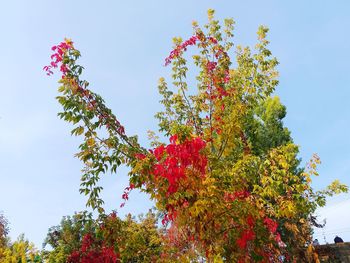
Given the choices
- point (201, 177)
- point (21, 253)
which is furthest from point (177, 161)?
point (21, 253)

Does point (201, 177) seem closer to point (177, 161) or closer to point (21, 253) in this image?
Result: point (177, 161)

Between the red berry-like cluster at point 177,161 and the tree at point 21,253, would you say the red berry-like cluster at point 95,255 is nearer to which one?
the tree at point 21,253

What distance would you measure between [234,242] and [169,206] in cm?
160

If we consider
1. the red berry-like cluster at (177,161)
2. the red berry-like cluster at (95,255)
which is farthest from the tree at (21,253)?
Result: the red berry-like cluster at (177,161)

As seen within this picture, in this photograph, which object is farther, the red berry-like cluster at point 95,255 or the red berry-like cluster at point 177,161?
the red berry-like cluster at point 95,255

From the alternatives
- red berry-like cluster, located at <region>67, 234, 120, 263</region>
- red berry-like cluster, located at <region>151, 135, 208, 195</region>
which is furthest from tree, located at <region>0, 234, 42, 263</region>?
red berry-like cluster, located at <region>151, 135, 208, 195</region>

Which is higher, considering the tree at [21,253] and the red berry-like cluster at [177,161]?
the red berry-like cluster at [177,161]

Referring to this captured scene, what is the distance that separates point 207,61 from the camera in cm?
1001

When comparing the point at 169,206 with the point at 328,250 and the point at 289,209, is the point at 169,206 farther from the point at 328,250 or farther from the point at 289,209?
the point at 328,250

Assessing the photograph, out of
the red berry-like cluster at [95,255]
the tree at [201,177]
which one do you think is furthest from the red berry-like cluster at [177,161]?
the red berry-like cluster at [95,255]

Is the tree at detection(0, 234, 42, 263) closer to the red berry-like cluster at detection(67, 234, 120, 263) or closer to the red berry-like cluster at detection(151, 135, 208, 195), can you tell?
the red berry-like cluster at detection(67, 234, 120, 263)

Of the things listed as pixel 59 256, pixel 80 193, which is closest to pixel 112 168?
pixel 80 193

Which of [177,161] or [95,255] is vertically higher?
[177,161]

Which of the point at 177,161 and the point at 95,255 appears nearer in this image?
the point at 177,161
